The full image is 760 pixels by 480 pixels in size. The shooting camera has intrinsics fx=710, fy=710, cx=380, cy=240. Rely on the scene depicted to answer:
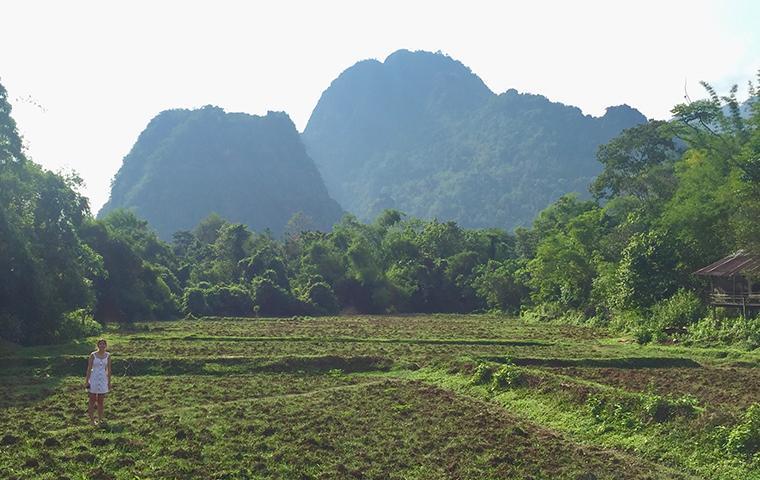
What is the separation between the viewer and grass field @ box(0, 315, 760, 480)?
11.5 metres

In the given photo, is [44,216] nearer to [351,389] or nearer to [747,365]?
[351,389]

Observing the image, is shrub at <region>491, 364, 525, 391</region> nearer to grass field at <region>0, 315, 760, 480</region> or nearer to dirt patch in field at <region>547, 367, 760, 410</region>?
grass field at <region>0, 315, 760, 480</region>

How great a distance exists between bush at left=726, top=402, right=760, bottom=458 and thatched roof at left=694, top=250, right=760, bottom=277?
2114 centimetres

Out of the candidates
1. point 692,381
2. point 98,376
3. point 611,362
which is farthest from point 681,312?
point 98,376

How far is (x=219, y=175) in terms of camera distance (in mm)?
164500

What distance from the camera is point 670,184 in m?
49.5

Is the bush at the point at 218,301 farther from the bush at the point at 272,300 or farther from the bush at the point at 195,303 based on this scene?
the bush at the point at 272,300

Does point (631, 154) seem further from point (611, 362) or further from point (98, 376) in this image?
point (98, 376)

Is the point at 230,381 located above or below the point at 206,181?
below

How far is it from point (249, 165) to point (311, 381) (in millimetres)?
152734

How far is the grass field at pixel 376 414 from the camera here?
11.5 m

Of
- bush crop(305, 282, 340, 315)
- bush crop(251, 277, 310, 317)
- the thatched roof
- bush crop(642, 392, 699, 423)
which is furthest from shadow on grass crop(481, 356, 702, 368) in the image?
bush crop(305, 282, 340, 315)

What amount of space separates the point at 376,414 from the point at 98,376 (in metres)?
5.94

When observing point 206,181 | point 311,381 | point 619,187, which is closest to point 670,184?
point 619,187
